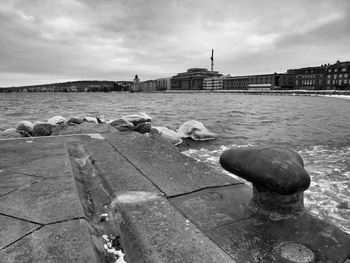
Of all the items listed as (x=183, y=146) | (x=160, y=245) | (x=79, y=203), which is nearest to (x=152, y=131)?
(x=183, y=146)

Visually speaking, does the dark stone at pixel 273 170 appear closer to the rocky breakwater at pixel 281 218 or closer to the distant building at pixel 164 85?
the rocky breakwater at pixel 281 218

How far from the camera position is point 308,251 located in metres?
1.90

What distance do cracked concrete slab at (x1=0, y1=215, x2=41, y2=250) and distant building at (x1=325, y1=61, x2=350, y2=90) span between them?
372ft

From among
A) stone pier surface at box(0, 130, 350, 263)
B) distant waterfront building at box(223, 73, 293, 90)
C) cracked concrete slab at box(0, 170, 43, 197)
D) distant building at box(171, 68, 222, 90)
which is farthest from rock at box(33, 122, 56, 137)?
distant building at box(171, 68, 222, 90)

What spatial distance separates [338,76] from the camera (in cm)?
10075

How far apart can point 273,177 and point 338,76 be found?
115824 millimetres

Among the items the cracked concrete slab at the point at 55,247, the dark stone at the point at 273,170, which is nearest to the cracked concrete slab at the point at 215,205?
the dark stone at the point at 273,170

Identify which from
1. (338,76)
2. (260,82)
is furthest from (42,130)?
(260,82)

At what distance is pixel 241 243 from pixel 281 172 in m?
0.60

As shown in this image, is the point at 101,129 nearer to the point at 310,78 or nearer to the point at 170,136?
the point at 170,136

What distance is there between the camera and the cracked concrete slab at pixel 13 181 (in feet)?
9.39

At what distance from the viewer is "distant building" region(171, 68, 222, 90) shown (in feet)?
531

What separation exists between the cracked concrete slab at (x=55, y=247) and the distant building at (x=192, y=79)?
161800mm

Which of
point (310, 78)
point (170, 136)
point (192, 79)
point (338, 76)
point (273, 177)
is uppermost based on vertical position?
point (192, 79)
